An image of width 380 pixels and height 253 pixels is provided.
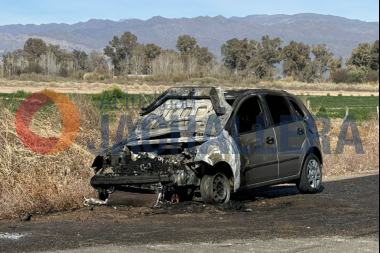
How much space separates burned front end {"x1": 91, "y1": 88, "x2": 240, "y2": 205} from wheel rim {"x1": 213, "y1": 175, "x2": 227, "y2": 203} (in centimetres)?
17

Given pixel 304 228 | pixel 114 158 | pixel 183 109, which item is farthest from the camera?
pixel 183 109

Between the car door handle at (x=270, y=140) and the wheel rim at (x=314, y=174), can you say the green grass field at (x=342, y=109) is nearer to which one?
the wheel rim at (x=314, y=174)

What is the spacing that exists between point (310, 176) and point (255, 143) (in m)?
1.81

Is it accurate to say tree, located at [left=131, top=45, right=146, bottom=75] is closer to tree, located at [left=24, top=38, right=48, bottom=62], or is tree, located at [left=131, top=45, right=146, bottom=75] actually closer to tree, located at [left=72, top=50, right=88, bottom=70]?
tree, located at [left=72, top=50, right=88, bottom=70]

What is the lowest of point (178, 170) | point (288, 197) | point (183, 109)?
point (288, 197)

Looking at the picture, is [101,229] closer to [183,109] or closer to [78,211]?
[78,211]

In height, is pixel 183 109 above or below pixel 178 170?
above

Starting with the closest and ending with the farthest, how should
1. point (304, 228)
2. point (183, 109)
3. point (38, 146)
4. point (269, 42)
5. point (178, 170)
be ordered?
point (304, 228)
point (178, 170)
point (183, 109)
point (38, 146)
point (269, 42)

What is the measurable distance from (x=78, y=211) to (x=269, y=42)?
13950 centimetres

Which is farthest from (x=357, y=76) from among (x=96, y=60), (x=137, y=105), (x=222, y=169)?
(x=222, y=169)

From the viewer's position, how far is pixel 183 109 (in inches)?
423

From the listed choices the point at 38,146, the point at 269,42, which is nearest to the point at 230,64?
the point at 269,42

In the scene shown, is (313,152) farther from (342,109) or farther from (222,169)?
(342,109)

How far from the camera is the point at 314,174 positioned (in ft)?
37.4
